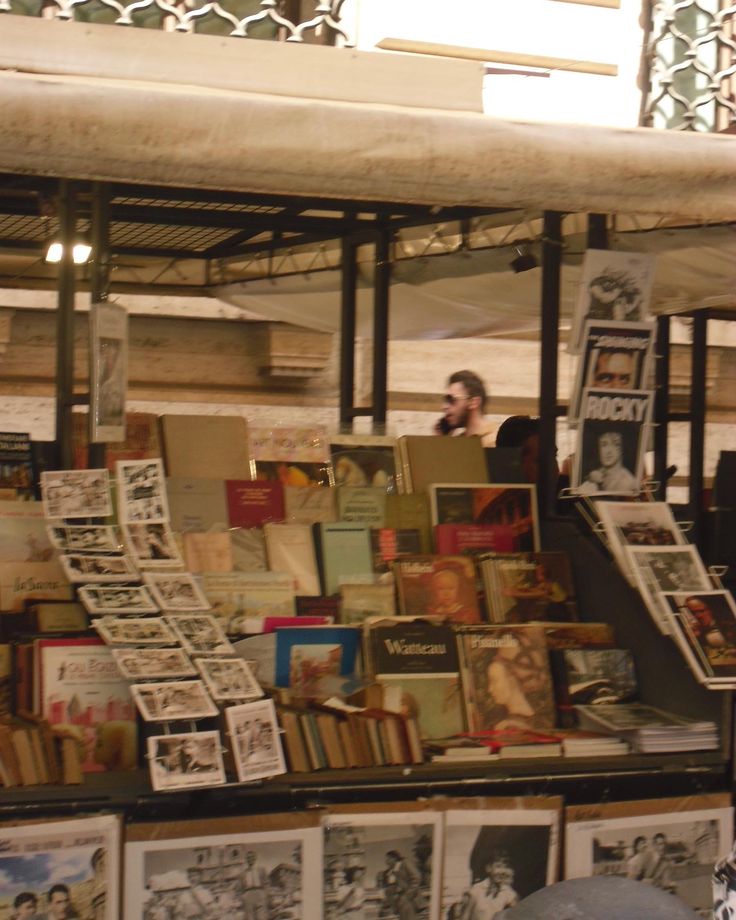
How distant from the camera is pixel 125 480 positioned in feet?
11.6

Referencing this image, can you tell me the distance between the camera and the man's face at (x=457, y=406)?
241 inches

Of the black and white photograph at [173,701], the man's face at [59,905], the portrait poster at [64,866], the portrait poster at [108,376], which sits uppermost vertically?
the portrait poster at [108,376]

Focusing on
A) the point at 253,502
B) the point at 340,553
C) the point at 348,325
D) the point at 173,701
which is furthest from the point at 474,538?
the point at 348,325

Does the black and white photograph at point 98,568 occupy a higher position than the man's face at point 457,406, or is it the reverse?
the man's face at point 457,406

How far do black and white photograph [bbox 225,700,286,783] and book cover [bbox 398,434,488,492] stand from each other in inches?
44.5

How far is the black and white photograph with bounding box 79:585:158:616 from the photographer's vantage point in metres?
3.24

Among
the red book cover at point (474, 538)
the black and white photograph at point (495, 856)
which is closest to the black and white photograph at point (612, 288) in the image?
the red book cover at point (474, 538)

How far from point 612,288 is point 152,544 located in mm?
1517

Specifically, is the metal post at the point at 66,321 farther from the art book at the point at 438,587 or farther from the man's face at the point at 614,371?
the man's face at the point at 614,371

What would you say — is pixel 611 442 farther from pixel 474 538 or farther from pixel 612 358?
pixel 474 538

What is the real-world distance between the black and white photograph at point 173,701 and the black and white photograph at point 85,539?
49cm

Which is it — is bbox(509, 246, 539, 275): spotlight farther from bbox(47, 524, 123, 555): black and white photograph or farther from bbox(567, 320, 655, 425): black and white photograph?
bbox(47, 524, 123, 555): black and white photograph

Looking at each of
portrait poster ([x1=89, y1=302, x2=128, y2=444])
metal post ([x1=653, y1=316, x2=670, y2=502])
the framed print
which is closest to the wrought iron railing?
portrait poster ([x1=89, y1=302, x2=128, y2=444])

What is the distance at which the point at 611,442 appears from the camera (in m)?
3.96
